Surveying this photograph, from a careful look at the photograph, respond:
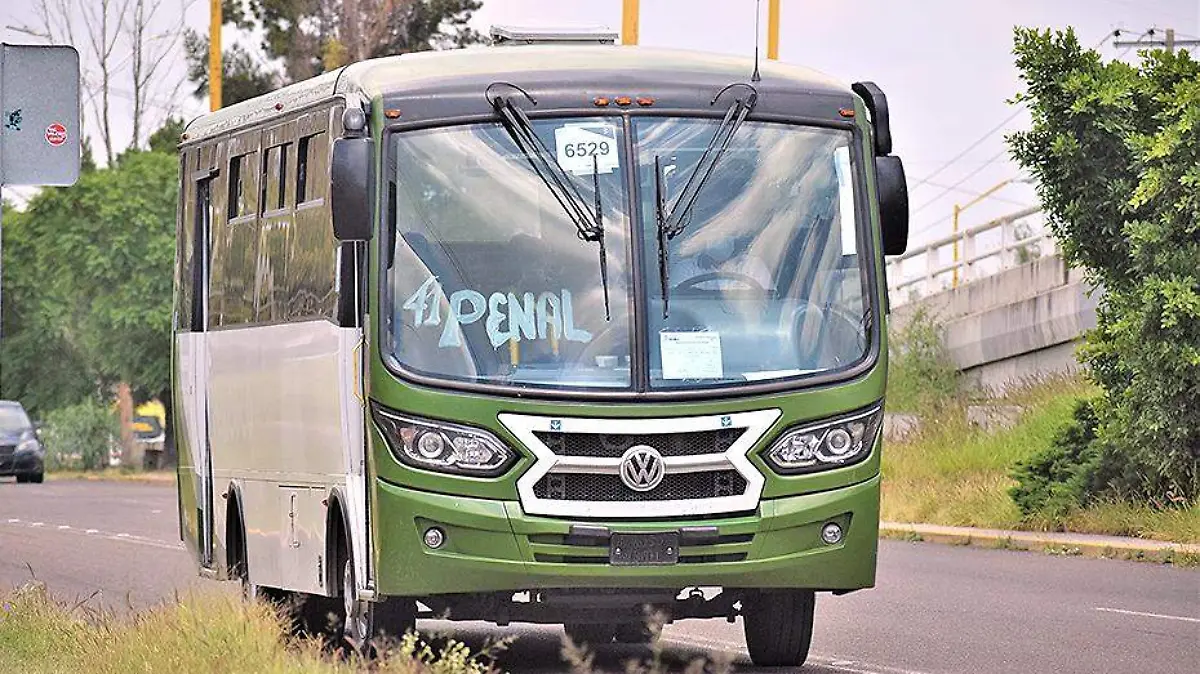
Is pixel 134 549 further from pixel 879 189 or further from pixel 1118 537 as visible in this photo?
pixel 879 189

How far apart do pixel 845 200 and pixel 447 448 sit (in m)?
2.36

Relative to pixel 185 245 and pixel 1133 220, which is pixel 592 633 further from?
pixel 1133 220

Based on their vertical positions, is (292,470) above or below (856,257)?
below

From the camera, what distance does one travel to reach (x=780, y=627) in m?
14.0

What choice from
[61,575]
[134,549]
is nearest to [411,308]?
[61,575]

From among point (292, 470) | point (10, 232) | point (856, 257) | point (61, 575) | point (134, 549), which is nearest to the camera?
point (856, 257)

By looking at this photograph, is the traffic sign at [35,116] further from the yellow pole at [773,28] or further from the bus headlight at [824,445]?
the yellow pole at [773,28]

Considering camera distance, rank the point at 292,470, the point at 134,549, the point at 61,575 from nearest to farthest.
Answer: the point at 292,470, the point at 61,575, the point at 134,549

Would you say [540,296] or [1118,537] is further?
[1118,537]

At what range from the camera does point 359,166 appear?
12711 mm

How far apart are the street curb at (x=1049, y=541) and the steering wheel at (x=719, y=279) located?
1024 cm

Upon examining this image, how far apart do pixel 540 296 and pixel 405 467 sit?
104 cm

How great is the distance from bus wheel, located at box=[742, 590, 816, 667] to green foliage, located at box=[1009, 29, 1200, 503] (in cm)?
1047

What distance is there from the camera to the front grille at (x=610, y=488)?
1246cm
